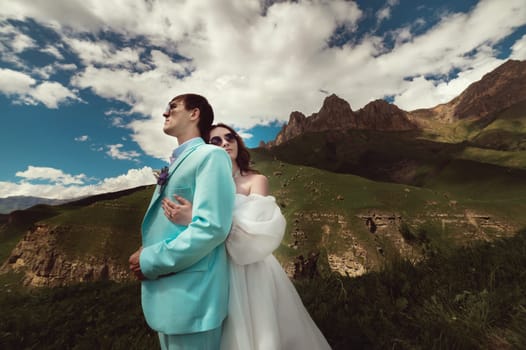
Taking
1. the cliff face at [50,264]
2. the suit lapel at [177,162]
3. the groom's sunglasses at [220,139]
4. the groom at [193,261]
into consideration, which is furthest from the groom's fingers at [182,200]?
the cliff face at [50,264]

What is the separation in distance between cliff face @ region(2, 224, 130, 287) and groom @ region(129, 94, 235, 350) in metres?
60.3

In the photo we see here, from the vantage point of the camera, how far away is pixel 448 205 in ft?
188

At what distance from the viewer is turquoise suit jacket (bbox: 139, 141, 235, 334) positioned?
6.01 ft

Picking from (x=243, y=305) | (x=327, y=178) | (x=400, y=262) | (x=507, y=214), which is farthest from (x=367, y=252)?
(x=243, y=305)

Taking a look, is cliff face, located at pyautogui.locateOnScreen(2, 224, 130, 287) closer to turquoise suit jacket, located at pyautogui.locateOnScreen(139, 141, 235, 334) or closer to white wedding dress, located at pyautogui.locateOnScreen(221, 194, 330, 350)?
white wedding dress, located at pyautogui.locateOnScreen(221, 194, 330, 350)

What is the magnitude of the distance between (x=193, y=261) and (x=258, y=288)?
71 centimetres

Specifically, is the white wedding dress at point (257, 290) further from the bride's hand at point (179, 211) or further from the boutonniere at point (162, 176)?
the boutonniere at point (162, 176)

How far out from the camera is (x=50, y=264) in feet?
197

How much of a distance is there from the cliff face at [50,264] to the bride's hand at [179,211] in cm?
6046

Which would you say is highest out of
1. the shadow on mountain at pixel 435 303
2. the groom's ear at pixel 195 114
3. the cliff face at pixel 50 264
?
the groom's ear at pixel 195 114

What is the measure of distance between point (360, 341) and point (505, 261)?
2.60m

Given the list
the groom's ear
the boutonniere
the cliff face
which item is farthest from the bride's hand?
the cliff face

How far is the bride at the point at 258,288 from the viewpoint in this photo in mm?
2084

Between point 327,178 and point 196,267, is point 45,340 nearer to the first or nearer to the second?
point 196,267
